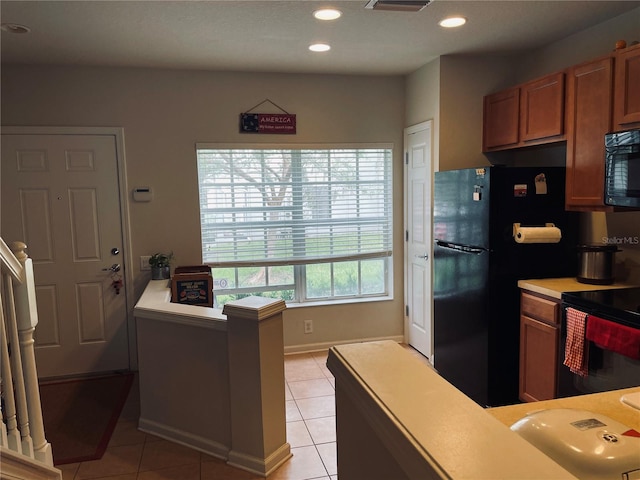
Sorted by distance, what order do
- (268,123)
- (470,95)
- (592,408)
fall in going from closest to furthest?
1. (592,408)
2. (470,95)
3. (268,123)

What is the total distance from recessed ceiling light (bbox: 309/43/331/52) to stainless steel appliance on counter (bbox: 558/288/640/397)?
7.38ft

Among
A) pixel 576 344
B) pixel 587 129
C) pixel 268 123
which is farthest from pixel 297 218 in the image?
pixel 576 344

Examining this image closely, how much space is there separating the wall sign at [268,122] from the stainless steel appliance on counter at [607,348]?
2.59 m

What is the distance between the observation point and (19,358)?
76.2 inches

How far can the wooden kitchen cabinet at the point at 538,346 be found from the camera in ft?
8.99

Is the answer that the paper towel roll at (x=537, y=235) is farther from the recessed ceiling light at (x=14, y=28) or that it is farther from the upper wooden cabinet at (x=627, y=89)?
the recessed ceiling light at (x=14, y=28)

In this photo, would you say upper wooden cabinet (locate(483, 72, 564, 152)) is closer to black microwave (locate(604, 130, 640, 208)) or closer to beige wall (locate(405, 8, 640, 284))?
beige wall (locate(405, 8, 640, 284))

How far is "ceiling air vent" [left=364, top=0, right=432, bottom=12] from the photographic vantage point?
101 inches

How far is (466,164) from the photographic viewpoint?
3.81 m

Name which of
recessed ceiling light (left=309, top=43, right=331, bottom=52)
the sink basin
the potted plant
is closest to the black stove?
the sink basin

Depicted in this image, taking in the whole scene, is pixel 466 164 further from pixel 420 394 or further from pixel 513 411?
pixel 420 394

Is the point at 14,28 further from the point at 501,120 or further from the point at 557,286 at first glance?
the point at 557,286

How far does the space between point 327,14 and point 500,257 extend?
5.97 feet

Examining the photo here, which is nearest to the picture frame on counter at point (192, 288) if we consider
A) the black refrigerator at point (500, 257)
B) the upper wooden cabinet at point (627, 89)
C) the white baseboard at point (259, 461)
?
the white baseboard at point (259, 461)
